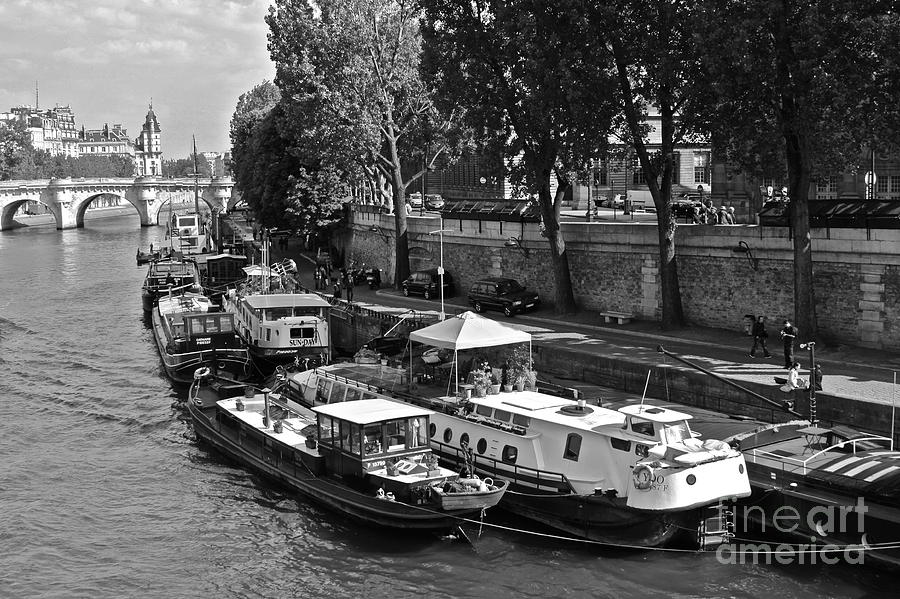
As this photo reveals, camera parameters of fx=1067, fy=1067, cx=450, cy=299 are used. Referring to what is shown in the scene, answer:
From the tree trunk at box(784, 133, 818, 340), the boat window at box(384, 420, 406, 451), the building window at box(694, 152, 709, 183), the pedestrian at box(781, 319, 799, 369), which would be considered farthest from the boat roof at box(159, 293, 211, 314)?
the building window at box(694, 152, 709, 183)

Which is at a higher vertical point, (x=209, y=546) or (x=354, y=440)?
(x=354, y=440)

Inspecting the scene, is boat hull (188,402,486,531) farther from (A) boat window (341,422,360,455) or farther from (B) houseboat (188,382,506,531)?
(A) boat window (341,422,360,455)

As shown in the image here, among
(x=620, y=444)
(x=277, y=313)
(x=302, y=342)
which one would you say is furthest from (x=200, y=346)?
(x=620, y=444)

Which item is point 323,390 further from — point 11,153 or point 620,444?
point 11,153

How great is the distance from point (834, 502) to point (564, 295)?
20.3 m

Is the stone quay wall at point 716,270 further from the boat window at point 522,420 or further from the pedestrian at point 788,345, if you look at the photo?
the boat window at point 522,420

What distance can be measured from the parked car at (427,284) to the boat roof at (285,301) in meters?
7.72

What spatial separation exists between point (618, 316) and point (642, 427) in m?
16.4

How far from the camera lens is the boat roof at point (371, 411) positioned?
23836 mm

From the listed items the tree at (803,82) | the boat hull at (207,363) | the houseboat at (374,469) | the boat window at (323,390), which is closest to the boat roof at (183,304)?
the boat hull at (207,363)

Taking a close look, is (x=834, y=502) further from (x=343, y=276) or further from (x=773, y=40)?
(x=343, y=276)

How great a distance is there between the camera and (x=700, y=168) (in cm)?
6544

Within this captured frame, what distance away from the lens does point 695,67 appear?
3200 cm

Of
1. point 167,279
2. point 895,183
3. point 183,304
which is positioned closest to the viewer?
point 183,304
